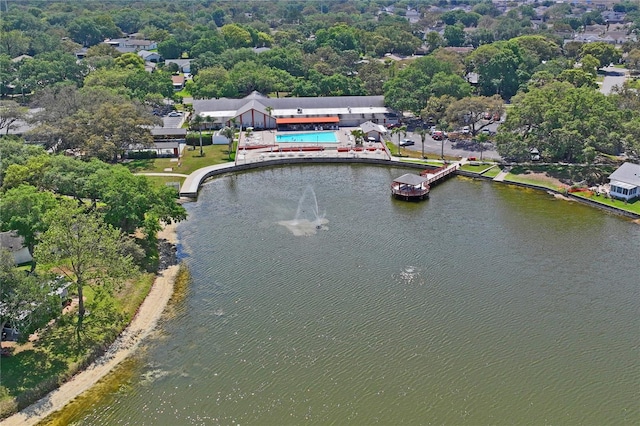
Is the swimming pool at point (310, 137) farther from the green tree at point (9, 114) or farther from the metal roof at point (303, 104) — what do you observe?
the green tree at point (9, 114)

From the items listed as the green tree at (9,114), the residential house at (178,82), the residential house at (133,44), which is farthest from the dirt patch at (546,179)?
the residential house at (133,44)

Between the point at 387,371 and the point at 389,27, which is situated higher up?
the point at 389,27

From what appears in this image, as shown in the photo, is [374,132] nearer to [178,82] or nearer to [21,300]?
[178,82]

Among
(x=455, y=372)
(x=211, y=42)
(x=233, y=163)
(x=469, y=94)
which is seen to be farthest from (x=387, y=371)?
(x=211, y=42)

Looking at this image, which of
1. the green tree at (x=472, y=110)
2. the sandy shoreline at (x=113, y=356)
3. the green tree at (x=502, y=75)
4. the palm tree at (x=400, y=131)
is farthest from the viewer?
the green tree at (x=502, y=75)

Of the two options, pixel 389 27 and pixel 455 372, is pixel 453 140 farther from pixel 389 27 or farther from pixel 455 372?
pixel 389 27
